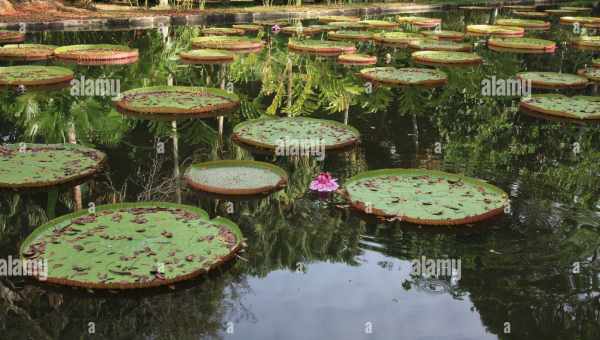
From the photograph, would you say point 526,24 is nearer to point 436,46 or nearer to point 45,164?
point 436,46

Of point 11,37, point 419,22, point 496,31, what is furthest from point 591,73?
point 11,37

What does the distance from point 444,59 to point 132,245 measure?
752cm

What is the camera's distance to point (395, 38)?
40.0ft

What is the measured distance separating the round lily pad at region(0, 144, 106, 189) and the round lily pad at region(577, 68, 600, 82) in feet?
22.8

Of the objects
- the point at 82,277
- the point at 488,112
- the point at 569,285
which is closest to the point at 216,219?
the point at 82,277

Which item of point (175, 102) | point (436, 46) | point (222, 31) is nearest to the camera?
point (175, 102)

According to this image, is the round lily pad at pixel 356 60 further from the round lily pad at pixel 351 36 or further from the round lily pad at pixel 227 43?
the round lily pad at pixel 351 36

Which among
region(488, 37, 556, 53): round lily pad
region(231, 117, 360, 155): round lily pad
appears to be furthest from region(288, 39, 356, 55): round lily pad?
region(231, 117, 360, 155): round lily pad

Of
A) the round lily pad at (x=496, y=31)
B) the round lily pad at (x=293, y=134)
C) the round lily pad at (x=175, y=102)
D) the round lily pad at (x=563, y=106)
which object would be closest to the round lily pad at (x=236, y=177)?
the round lily pad at (x=293, y=134)

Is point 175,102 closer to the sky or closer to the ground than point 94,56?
closer to the ground

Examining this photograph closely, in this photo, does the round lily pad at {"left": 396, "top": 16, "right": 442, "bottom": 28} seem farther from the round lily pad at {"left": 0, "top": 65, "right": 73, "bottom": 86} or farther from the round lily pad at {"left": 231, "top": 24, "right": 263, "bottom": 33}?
the round lily pad at {"left": 0, "top": 65, "right": 73, "bottom": 86}

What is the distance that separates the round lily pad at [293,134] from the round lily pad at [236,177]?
60 centimetres

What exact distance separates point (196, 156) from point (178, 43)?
20.3ft

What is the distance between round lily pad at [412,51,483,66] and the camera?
1009 cm
